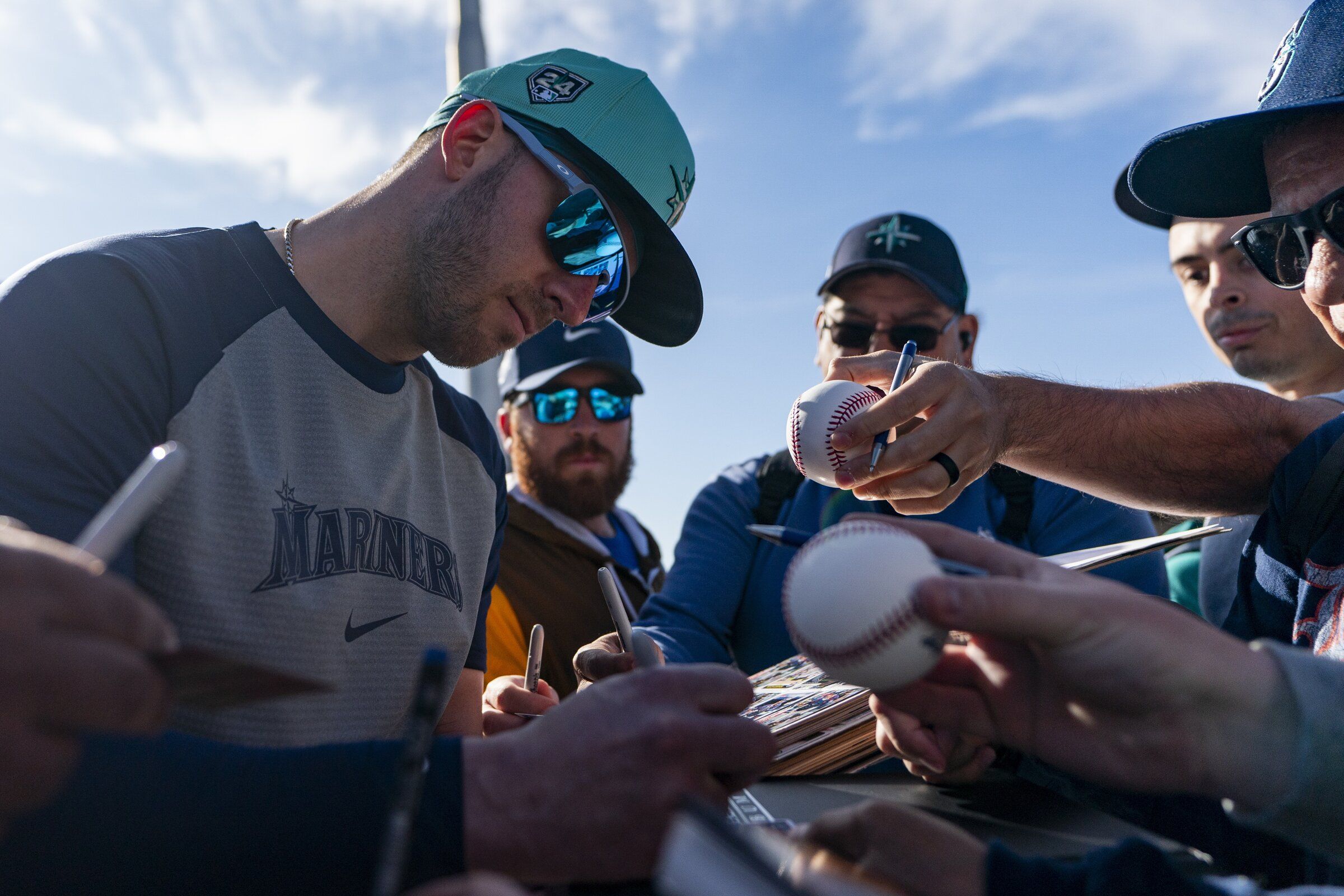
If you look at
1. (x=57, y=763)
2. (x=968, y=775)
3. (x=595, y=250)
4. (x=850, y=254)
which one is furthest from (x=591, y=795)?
(x=850, y=254)

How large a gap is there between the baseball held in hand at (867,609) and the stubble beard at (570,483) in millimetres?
4225

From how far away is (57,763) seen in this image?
2.87 feet

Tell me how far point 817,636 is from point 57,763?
39.5 inches

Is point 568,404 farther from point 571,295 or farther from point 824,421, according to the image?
point 824,421

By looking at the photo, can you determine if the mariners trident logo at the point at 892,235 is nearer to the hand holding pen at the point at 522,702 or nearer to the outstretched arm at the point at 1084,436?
the outstretched arm at the point at 1084,436

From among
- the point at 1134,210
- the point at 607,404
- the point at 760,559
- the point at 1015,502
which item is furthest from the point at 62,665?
the point at 1134,210

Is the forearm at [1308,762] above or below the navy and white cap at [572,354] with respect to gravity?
below

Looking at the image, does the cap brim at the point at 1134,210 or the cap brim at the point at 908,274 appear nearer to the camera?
the cap brim at the point at 908,274

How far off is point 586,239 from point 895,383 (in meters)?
1.03

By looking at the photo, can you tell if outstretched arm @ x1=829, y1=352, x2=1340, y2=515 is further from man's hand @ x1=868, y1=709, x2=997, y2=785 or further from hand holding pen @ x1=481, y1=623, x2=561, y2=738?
hand holding pen @ x1=481, y1=623, x2=561, y2=738

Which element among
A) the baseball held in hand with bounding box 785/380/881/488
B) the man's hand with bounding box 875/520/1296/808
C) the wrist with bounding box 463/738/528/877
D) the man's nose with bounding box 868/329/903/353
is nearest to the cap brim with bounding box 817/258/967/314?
the man's nose with bounding box 868/329/903/353

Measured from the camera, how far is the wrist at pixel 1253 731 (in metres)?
1.20

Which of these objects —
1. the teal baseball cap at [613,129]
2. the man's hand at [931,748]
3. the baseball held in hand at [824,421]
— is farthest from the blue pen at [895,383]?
the teal baseball cap at [613,129]

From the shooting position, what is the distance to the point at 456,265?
107 inches
